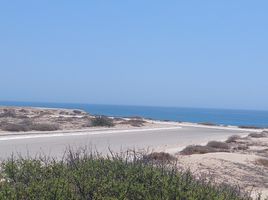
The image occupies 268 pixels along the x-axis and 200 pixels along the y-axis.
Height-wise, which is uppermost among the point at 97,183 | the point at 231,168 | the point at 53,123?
the point at 97,183

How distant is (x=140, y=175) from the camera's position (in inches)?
322

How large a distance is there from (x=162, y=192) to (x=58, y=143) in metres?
22.0

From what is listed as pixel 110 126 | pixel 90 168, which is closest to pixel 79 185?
pixel 90 168

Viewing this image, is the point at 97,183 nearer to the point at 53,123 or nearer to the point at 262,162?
the point at 262,162

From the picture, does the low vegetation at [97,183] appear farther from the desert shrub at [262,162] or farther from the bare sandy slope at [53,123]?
the bare sandy slope at [53,123]

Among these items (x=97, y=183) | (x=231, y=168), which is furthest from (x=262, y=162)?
(x=97, y=183)

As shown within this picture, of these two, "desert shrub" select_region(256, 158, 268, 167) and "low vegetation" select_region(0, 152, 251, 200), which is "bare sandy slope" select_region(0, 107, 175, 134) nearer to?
"desert shrub" select_region(256, 158, 268, 167)

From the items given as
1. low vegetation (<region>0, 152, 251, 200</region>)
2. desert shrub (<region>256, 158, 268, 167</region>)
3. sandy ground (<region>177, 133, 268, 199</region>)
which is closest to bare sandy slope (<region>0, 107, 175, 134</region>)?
sandy ground (<region>177, 133, 268, 199</region>)

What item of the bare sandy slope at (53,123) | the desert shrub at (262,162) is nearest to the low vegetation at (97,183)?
the desert shrub at (262,162)

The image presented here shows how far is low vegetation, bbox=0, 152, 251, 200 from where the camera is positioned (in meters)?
7.01

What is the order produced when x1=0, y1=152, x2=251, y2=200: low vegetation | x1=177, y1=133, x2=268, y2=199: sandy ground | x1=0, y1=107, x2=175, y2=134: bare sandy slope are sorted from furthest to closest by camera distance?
1. x1=0, y1=107, x2=175, y2=134: bare sandy slope
2. x1=177, y1=133, x2=268, y2=199: sandy ground
3. x1=0, y1=152, x2=251, y2=200: low vegetation

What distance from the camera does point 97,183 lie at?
290 inches

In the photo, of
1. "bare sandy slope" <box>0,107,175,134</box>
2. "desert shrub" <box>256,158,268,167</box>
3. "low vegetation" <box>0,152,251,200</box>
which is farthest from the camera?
"bare sandy slope" <box>0,107,175,134</box>

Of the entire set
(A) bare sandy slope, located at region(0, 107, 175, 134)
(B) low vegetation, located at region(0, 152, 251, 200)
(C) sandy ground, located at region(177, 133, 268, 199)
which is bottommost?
(C) sandy ground, located at region(177, 133, 268, 199)
